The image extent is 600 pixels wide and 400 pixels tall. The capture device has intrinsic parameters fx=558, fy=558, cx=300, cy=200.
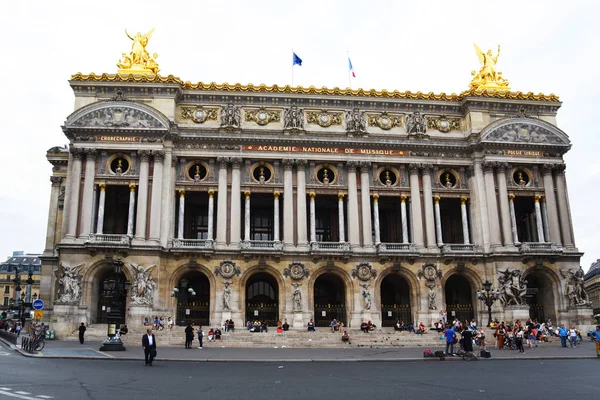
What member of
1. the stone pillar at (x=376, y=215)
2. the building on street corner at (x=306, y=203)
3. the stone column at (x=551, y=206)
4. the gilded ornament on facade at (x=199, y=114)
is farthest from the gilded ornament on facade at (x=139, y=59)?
the stone column at (x=551, y=206)

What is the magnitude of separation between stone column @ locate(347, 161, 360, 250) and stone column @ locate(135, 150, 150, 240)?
17750 mm

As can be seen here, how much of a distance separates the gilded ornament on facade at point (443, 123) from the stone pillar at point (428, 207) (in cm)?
437

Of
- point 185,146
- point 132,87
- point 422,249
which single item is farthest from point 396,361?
point 132,87

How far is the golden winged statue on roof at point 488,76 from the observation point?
5506 cm

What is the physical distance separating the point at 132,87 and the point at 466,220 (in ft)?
107

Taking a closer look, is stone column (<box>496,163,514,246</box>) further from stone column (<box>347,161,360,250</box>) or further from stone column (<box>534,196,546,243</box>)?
stone column (<box>347,161,360,250</box>)

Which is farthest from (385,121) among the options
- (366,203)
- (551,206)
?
(551,206)

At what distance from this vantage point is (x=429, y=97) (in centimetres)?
5341

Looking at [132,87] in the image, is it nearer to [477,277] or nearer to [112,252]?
[112,252]

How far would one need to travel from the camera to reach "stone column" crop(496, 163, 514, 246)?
5012cm

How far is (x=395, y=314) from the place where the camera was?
5053 centimetres

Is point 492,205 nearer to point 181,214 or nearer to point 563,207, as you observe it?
point 563,207

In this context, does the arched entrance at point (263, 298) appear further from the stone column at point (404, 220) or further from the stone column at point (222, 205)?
the stone column at point (404, 220)

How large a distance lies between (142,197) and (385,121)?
23348mm
